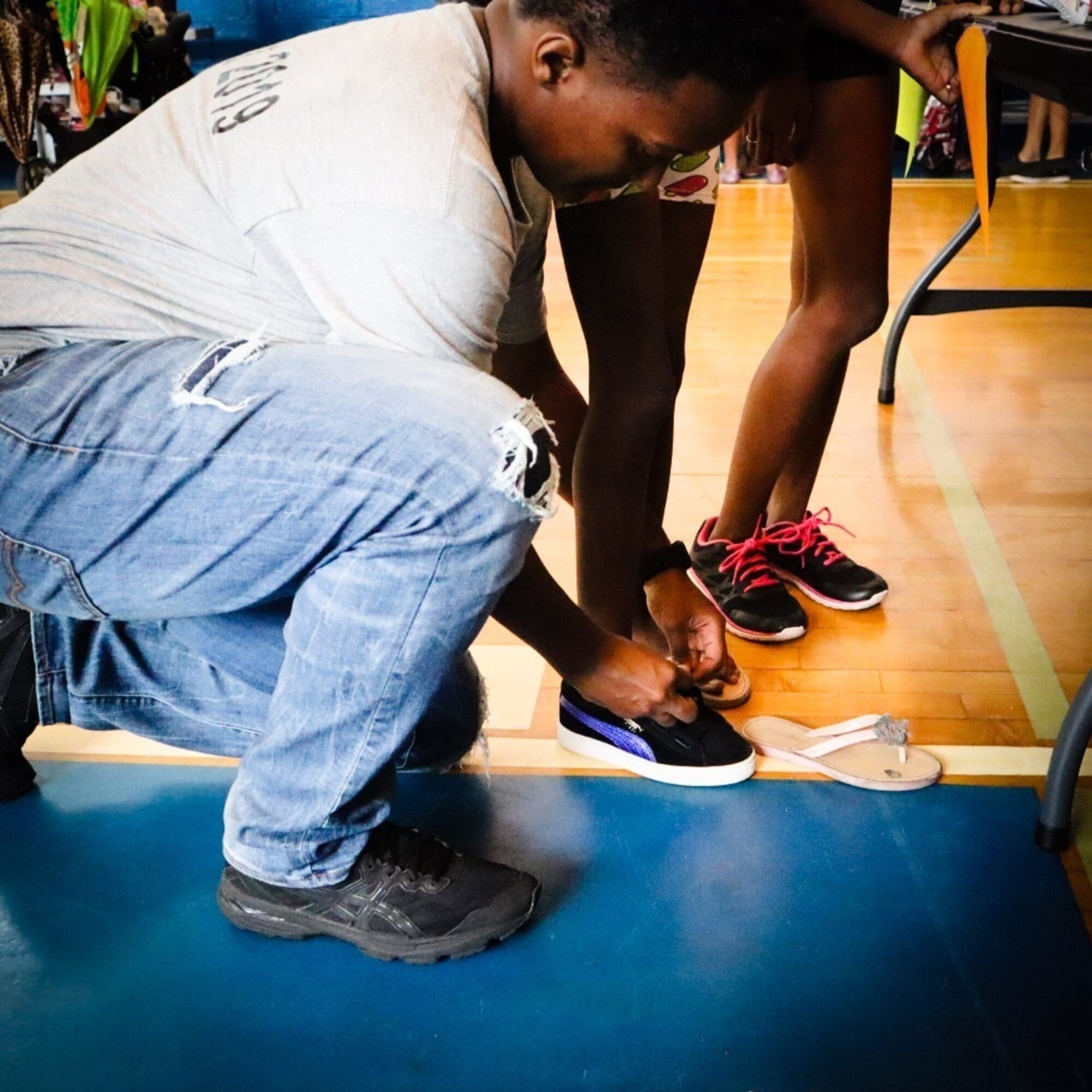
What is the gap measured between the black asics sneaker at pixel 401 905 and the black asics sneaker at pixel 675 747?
→ 269 millimetres

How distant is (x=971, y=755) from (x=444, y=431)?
84cm

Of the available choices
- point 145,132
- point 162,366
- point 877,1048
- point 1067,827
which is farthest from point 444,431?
point 1067,827

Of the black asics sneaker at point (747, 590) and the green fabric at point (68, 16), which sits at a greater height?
the green fabric at point (68, 16)

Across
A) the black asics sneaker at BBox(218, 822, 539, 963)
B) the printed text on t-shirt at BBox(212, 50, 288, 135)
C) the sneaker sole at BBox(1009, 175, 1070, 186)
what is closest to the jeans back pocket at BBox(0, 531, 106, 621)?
the black asics sneaker at BBox(218, 822, 539, 963)

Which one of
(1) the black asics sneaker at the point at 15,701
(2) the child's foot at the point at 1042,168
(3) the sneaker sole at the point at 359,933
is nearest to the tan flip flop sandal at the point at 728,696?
(3) the sneaker sole at the point at 359,933

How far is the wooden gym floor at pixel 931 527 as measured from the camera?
1.58 metres

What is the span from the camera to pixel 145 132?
1.14 meters

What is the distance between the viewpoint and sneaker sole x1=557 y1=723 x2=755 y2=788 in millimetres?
1424

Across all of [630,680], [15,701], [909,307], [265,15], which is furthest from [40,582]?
[265,15]

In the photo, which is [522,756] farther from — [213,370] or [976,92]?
[976,92]

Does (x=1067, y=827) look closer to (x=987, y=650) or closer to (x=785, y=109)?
(x=987, y=650)

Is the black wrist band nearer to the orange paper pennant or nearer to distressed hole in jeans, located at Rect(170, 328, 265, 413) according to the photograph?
the orange paper pennant

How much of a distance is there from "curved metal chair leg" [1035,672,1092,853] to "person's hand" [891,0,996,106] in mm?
733

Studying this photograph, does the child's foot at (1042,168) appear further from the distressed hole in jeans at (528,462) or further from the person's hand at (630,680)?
the distressed hole in jeans at (528,462)
